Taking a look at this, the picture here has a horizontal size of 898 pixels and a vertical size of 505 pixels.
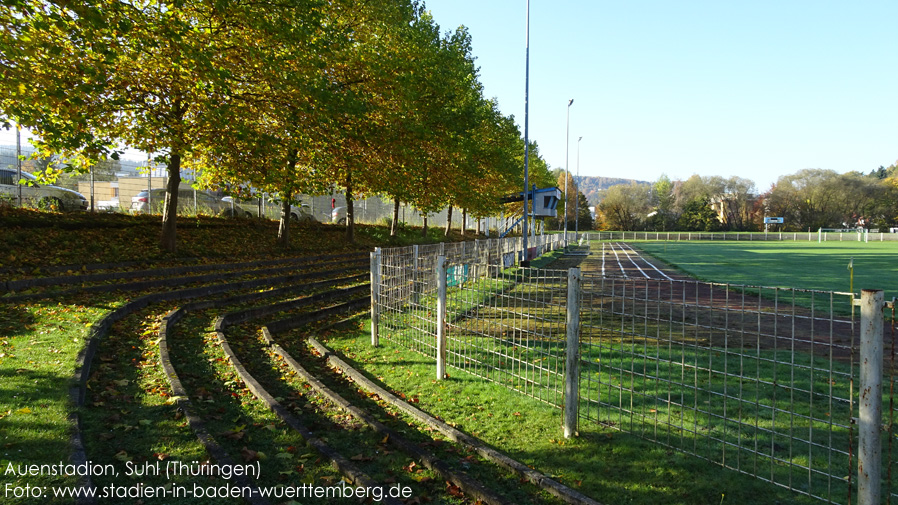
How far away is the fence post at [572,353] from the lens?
15.5 feet

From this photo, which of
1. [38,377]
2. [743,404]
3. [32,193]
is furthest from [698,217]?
[38,377]

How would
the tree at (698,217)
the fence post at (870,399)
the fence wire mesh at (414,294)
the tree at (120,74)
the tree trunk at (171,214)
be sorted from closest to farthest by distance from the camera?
the fence post at (870,399), the fence wire mesh at (414,294), the tree at (120,74), the tree trunk at (171,214), the tree at (698,217)

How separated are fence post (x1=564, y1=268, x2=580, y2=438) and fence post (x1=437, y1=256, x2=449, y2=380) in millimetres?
2053

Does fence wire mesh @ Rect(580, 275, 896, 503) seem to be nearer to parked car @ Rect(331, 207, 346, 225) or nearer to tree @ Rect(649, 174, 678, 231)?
parked car @ Rect(331, 207, 346, 225)

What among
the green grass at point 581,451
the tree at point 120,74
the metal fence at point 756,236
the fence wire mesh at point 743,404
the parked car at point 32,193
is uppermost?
A: the tree at point 120,74

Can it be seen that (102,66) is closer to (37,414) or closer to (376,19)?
(37,414)

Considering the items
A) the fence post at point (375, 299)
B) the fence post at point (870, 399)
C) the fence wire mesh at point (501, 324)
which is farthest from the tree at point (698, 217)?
the fence post at point (870, 399)

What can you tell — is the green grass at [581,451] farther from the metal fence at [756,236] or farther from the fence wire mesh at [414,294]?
the metal fence at [756,236]

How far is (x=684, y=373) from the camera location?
267 inches

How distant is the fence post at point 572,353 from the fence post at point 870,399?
2.08m

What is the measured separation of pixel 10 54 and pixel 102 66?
401 cm

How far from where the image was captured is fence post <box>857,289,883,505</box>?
2.95 metres

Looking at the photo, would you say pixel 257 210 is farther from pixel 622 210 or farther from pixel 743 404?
pixel 622 210

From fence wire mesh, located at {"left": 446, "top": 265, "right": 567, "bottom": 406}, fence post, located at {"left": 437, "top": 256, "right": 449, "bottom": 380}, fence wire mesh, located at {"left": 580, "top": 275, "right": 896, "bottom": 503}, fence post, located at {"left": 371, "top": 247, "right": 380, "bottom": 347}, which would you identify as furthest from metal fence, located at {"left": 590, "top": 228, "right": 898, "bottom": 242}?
fence post, located at {"left": 437, "top": 256, "right": 449, "bottom": 380}
